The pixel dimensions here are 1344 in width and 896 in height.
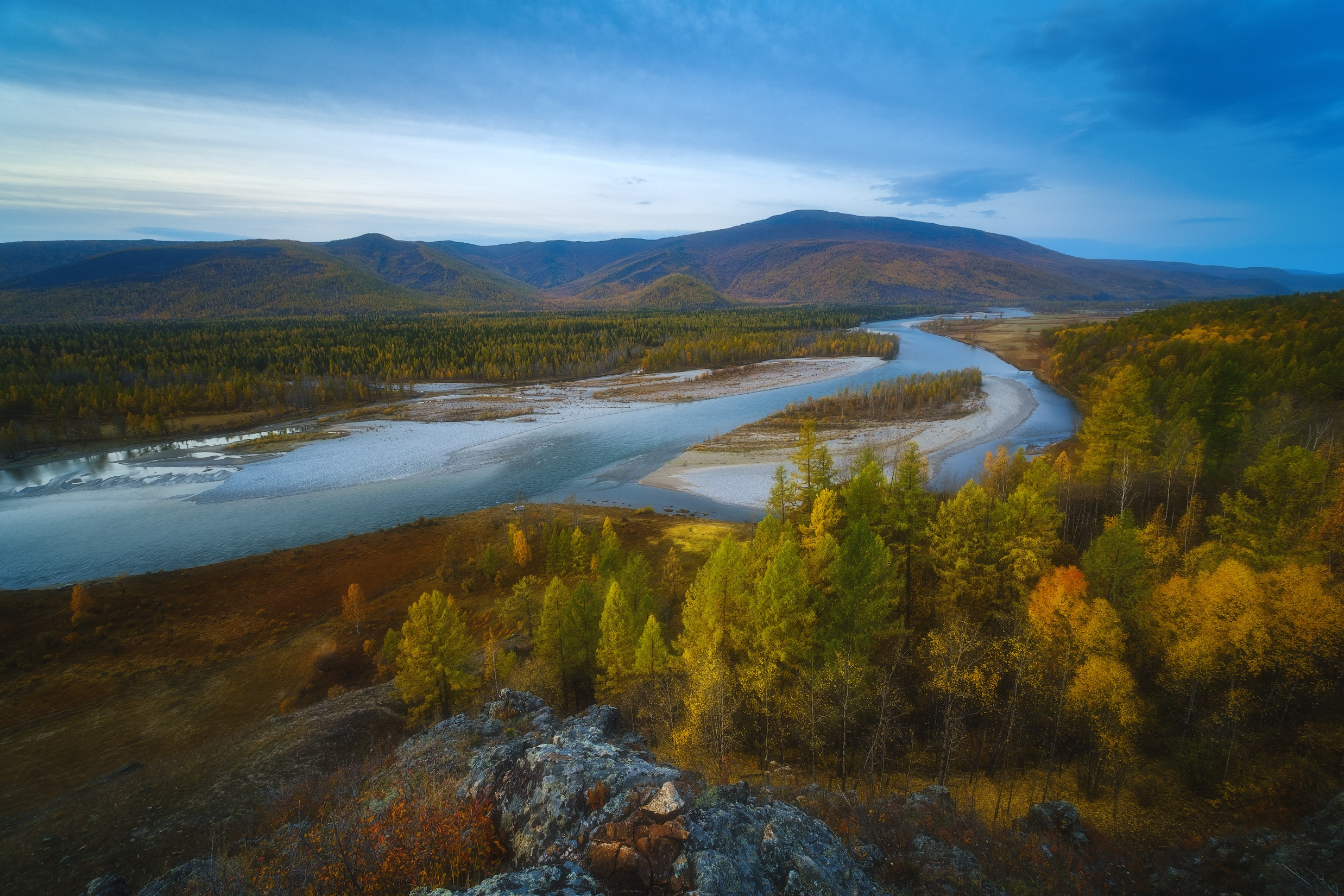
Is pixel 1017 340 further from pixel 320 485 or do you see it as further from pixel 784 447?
pixel 320 485

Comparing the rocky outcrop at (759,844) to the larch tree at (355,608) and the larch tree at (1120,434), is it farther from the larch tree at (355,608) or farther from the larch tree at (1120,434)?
the larch tree at (1120,434)

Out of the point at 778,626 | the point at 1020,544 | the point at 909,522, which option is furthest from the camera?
the point at 909,522

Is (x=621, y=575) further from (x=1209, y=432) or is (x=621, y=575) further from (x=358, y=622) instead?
(x=1209, y=432)

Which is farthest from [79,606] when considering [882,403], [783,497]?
[882,403]

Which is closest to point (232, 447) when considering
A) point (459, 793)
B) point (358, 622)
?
point (358, 622)

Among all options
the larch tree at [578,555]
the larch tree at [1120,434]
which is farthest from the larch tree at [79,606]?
the larch tree at [1120,434]
